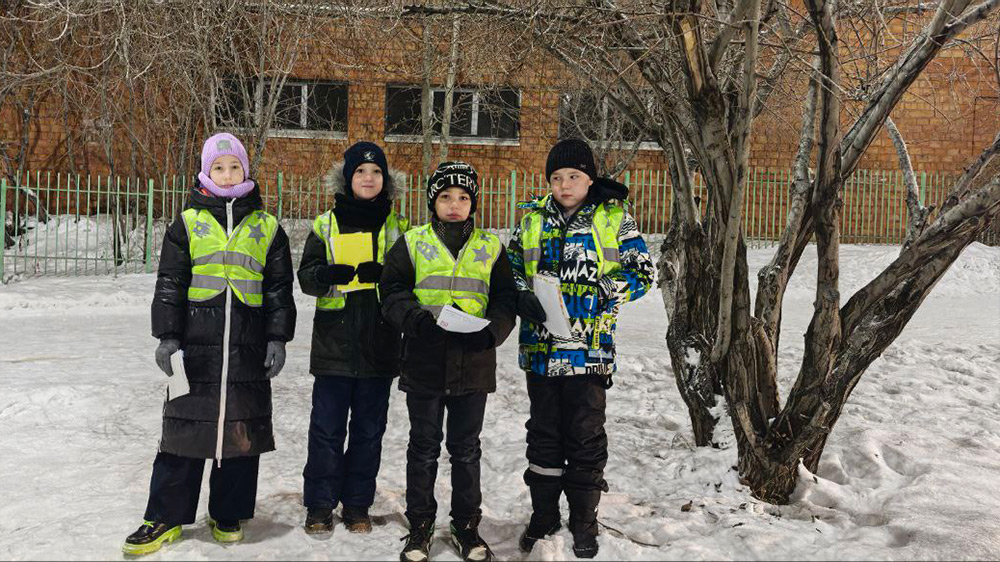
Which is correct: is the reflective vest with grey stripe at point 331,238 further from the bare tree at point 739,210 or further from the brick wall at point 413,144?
the brick wall at point 413,144

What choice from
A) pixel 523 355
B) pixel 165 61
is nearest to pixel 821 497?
pixel 523 355

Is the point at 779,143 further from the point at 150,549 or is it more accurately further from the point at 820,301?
the point at 150,549

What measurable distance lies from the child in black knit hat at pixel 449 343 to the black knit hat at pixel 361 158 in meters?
0.37

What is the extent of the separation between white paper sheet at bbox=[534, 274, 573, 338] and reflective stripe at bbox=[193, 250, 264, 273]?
4.09 feet

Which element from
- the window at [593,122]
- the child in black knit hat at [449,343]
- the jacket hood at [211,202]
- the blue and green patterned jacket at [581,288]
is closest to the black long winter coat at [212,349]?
the jacket hood at [211,202]

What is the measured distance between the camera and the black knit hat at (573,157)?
351cm

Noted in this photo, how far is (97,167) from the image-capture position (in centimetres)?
1549

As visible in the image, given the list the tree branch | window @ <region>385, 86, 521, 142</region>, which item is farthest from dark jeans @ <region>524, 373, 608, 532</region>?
window @ <region>385, 86, 521, 142</region>

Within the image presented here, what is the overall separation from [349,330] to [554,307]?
0.93m

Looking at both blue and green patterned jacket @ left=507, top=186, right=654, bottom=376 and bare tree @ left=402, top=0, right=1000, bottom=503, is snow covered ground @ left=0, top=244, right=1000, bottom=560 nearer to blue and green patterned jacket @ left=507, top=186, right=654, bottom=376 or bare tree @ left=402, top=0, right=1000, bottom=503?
bare tree @ left=402, top=0, right=1000, bottom=503

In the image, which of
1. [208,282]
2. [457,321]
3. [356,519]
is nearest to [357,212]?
[208,282]

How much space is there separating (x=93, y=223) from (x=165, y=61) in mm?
5662

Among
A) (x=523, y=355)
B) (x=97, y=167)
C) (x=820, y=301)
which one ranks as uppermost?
(x=97, y=167)

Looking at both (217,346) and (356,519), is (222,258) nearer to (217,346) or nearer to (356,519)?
(217,346)
